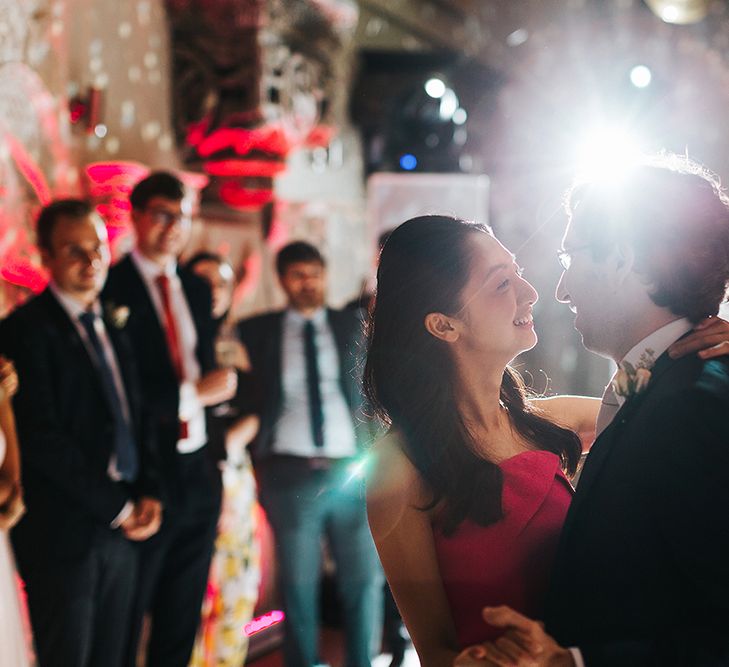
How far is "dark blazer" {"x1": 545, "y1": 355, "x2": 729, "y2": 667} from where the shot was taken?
2.38ft

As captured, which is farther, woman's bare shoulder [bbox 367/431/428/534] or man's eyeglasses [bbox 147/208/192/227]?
man's eyeglasses [bbox 147/208/192/227]

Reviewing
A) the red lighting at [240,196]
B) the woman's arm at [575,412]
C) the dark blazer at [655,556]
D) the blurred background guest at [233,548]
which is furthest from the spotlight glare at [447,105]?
the dark blazer at [655,556]

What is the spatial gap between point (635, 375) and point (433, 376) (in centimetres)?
16

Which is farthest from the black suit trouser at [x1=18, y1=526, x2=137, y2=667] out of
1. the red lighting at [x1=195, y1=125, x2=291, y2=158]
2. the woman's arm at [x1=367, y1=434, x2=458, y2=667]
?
the red lighting at [x1=195, y1=125, x2=291, y2=158]

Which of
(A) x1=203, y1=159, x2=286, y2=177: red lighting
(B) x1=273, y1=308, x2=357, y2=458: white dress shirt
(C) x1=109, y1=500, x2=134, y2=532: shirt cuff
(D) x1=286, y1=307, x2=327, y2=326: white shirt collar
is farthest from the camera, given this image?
(A) x1=203, y1=159, x2=286, y2=177: red lighting

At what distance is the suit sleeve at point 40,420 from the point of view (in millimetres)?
1800

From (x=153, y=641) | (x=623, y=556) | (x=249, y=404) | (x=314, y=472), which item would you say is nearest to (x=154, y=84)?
(x=249, y=404)

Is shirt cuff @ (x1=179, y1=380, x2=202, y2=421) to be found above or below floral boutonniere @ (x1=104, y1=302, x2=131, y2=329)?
below

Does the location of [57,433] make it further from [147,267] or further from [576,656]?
[576,656]

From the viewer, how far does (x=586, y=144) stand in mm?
923

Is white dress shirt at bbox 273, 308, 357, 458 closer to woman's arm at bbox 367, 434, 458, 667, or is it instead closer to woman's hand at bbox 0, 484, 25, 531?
woman's hand at bbox 0, 484, 25, 531

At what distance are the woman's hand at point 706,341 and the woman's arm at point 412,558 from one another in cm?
24

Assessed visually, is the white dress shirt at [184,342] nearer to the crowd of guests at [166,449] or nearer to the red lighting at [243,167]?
the crowd of guests at [166,449]

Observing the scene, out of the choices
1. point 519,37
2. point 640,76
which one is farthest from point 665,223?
point 640,76
